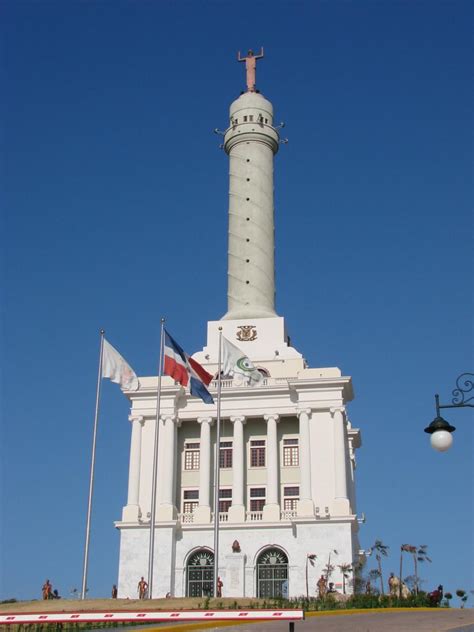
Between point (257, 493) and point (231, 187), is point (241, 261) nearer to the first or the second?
point (231, 187)

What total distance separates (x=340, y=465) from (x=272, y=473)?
4823 mm

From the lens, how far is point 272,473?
64625mm

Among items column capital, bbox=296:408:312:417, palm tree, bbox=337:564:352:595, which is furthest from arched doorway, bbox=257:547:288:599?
column capital, bbox=296:408:312:417

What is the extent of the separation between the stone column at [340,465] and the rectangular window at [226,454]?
7.86m

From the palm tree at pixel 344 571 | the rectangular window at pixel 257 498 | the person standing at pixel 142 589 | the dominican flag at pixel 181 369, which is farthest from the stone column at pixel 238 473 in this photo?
the dominican flag at pixel 181 369

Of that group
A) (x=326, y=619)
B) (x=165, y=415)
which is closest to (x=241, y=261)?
(x=165, y=415)

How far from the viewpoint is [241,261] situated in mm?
75375

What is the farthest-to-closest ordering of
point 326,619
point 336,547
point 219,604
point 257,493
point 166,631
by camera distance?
point 257,493 < point 336,547 < point 219,604 < point 326,619 < point 166,631

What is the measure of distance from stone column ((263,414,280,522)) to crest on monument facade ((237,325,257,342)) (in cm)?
741

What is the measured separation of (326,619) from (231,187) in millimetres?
50070

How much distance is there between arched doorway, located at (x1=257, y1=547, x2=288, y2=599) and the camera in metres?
61.2

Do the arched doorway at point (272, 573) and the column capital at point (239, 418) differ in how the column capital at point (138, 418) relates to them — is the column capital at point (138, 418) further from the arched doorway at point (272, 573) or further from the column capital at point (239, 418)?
the arched doorway at point (272, 573)

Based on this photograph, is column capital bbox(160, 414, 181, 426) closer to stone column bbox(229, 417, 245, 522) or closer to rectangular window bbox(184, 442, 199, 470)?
rectangular window bbox(184, 442, 199, 470)


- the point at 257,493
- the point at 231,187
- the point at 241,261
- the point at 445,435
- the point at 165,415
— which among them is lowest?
the point at 445,435
